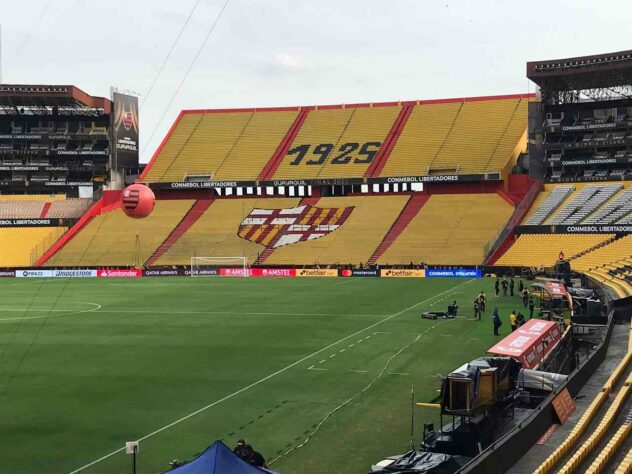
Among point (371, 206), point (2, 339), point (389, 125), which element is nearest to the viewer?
point (2, 339)

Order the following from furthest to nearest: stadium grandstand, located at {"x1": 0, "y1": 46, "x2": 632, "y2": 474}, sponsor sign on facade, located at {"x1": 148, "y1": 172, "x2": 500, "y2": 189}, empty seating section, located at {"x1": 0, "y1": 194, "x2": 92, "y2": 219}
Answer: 1. empty seating section, located at {"x1": 0, "y1": 194, "x2": 92, "y2": 219}
2. sponsor sign on facade, located at {"x1": 148, "y1": 172, "x2": 500, "y2": 189}
3. stadium grandstand, located at {"x1": 0, "y1": 46, "x2": 632, "y2": 474}

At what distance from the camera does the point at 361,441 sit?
17484 millimetres

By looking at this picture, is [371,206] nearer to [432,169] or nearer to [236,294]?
[432,169]

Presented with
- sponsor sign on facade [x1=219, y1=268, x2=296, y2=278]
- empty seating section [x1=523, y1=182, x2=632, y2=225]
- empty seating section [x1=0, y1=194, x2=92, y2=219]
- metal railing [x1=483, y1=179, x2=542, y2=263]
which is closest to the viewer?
empty seating section [x1=523, y1=182, x2=632, y2=225]

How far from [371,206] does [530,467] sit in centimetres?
7389

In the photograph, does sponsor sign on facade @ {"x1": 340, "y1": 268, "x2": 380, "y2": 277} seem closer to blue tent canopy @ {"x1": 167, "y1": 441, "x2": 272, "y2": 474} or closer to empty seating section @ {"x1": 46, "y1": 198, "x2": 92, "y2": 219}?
empty seating section @ {"x1": 46, "y1": 198, "x2": 92, "y2": 219}

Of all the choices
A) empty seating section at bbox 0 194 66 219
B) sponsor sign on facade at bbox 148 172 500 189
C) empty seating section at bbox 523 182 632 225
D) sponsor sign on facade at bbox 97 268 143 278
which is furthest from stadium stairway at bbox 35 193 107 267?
empty seating section at bbox 523 182 632 225

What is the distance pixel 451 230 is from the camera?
78125mm

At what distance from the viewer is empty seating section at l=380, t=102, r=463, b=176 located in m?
89.6

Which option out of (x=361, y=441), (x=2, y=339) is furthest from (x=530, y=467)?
(x=2, y=339)

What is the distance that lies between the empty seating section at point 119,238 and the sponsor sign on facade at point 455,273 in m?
33.0

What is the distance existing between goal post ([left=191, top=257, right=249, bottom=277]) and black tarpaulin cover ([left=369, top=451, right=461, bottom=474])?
64.0 m

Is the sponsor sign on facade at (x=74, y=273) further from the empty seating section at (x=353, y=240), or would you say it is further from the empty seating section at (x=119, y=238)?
the empty seating section at (x=353, y=240)

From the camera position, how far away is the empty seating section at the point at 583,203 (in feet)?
237
